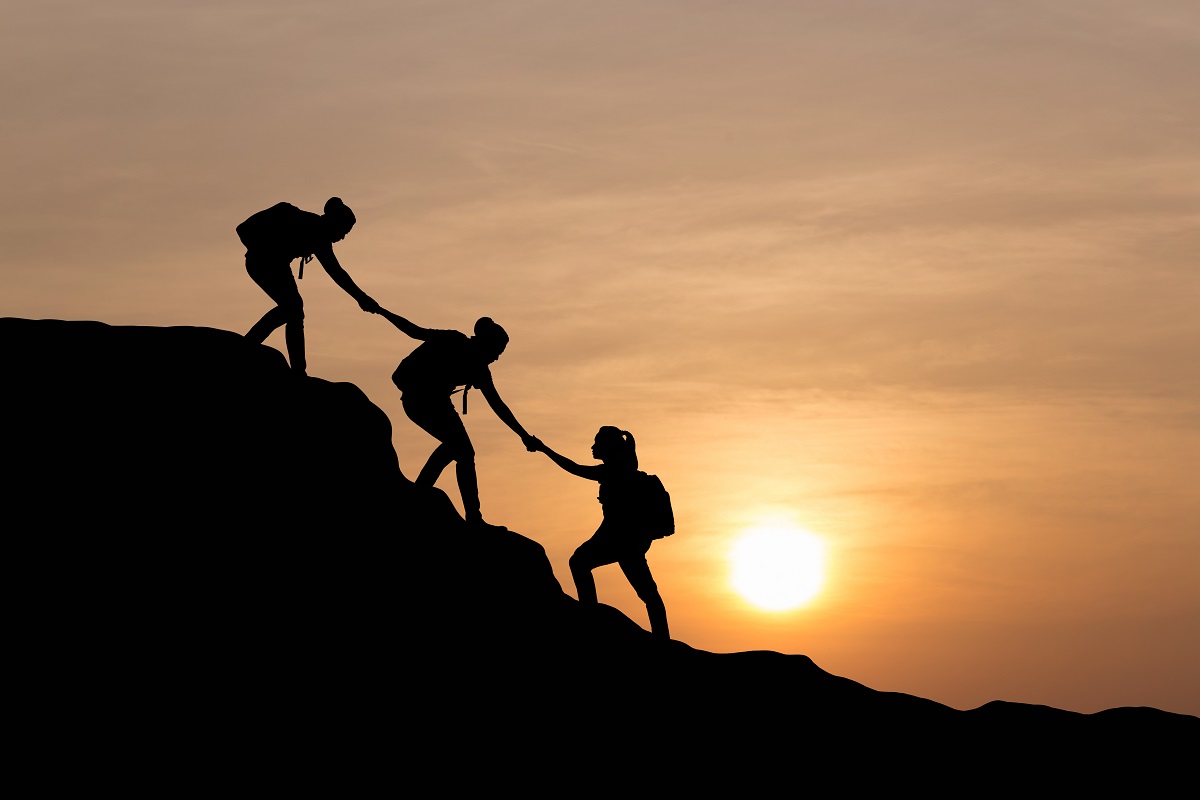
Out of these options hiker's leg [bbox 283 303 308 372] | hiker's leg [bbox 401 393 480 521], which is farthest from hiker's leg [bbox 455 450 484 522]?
hiker's leg [bbox 283 303 308 372]

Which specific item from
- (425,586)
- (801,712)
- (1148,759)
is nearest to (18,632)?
(425,586)

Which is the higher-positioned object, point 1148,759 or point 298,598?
point 1148,759

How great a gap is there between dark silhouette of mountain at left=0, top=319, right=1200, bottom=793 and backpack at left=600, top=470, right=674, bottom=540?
1462 mm

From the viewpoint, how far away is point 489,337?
18.5 m

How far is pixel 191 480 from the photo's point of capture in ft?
58.2

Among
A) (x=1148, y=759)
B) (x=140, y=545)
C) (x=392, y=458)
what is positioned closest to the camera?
(x=140, y=545)

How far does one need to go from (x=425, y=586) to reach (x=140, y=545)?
3.27 metres

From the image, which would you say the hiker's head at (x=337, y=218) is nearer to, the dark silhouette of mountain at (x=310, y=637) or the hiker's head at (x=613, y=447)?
the dark silhouette of mountain at (x=310, y=637)

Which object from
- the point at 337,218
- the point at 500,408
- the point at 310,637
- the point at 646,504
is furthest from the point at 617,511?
the point at 337,218

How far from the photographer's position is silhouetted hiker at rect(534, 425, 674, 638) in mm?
19219

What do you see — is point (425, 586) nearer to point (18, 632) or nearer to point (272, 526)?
point (272, 526)

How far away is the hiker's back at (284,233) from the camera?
723 inches

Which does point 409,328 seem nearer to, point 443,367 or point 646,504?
point 443,367

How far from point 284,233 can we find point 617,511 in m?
5.06
